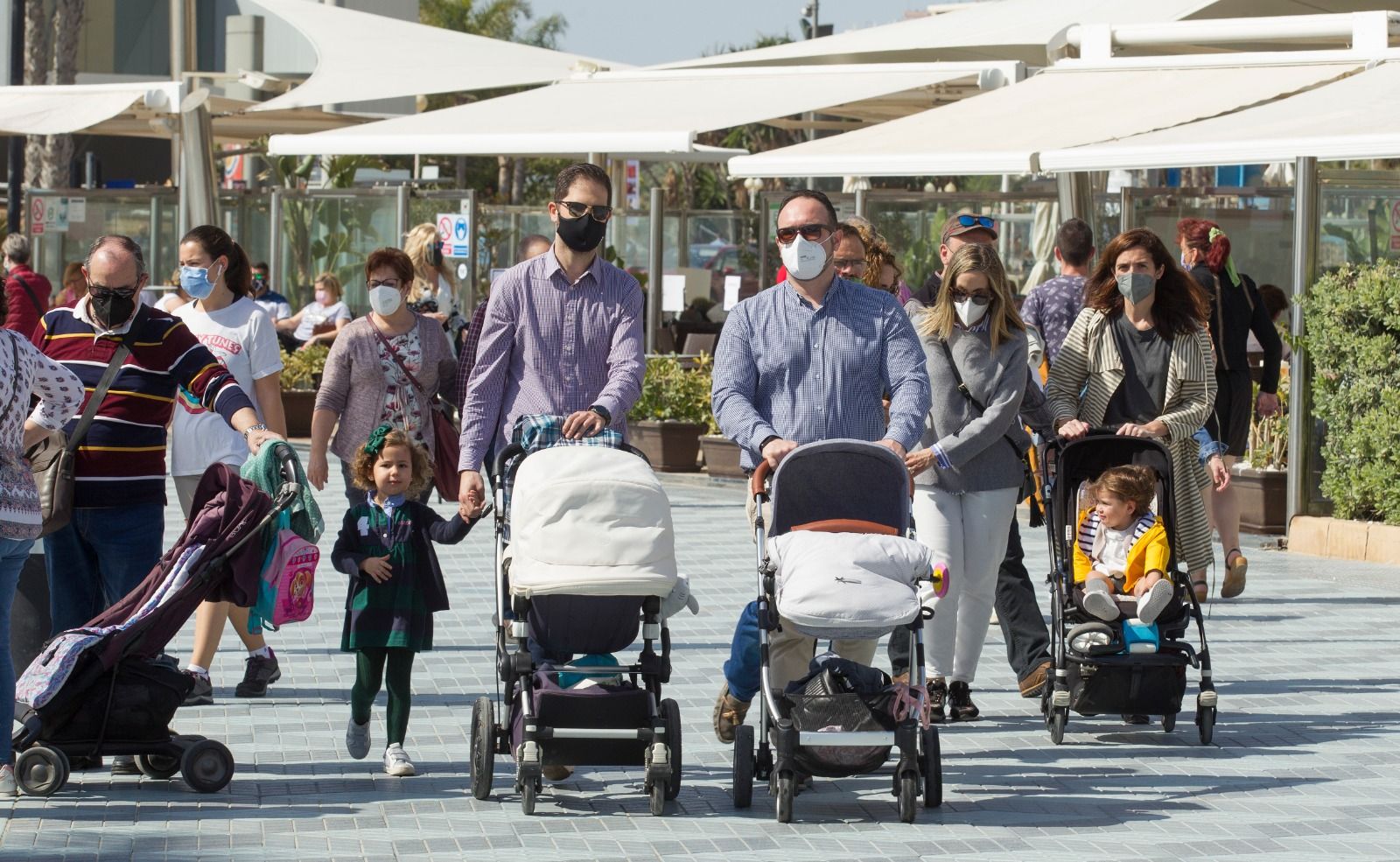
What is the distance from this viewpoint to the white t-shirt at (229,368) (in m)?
8.38

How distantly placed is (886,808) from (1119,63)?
9.57 m

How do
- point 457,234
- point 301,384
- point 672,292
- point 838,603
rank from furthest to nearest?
point 672,292 → point 457,234 → point 301,384 → point 838,603

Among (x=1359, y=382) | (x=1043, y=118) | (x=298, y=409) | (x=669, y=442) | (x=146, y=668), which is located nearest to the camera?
(x=146, y=668)

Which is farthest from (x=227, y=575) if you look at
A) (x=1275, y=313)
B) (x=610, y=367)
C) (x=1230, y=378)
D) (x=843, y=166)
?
(x=1275, y=313)

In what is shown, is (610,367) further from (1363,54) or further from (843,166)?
(1363,54)

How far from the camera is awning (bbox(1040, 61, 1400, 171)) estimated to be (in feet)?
38.1

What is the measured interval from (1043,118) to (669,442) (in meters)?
4.54

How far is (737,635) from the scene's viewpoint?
726 centimetres

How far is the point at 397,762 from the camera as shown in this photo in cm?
713

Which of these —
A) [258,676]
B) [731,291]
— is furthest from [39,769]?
[731,291]

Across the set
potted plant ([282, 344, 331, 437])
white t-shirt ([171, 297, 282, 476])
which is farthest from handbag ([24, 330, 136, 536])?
potted plant ([282, 344, 331, 437])

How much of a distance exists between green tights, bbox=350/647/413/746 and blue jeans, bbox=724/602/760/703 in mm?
1056

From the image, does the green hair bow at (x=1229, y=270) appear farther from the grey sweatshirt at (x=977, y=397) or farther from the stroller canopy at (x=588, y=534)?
the stroller canopy at (x=588, y=534)

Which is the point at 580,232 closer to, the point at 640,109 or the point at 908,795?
the point at 908,795
